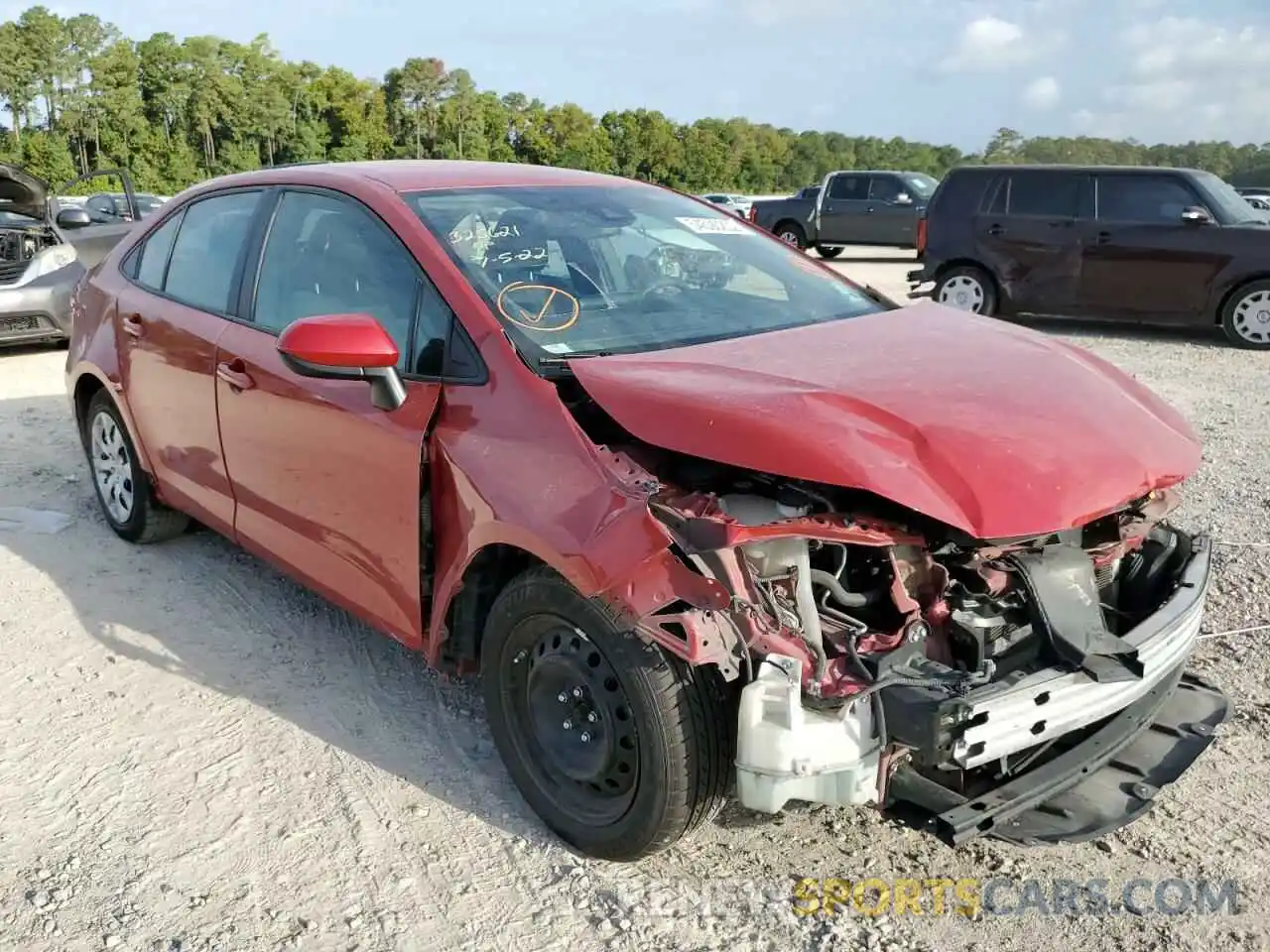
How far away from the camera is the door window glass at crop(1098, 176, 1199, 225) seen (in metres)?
10.7

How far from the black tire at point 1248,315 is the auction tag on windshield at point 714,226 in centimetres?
837

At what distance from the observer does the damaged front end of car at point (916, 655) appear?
231cm

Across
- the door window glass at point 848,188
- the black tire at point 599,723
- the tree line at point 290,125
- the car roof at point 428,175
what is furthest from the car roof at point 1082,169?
the tree line at point 290,125

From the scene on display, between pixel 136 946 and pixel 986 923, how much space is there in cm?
200

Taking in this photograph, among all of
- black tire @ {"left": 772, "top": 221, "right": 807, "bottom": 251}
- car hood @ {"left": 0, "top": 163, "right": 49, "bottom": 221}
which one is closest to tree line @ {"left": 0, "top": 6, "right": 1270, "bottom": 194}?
black tire @ {"left": 772, "top": 221, "right": 807, "bottom": 251}

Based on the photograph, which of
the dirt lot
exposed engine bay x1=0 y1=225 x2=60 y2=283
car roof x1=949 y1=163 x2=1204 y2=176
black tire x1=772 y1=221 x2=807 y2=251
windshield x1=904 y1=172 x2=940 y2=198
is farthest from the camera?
black tire x1=772 y1=221 x2=807 y2=251

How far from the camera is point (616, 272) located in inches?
135

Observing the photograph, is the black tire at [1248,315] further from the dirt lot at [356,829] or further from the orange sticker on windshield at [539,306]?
the orange sticker on windshield at [539,306]

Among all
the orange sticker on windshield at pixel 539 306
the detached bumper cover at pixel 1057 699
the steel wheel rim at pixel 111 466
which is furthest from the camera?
the steel wheel rim at pixel 111 466

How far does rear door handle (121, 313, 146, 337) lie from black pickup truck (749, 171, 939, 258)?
1723cm

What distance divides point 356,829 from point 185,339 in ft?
6.95

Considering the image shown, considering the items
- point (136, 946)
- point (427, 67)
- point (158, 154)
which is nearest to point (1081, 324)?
point (136, 946)

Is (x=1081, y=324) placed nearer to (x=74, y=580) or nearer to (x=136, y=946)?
(x=74, y=580)

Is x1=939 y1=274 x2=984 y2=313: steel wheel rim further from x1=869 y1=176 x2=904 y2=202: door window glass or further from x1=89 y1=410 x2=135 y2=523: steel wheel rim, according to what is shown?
x1=869 y1=176 x2=904 y2=202: door window glass
